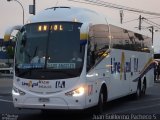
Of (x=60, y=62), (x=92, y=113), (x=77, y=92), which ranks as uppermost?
(x=60, y=62)

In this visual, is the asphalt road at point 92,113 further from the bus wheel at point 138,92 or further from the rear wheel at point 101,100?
the bus wheel at point 138,92

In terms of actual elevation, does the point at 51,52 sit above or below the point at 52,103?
above

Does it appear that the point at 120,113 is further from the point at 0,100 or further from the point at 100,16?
the point at 0,100

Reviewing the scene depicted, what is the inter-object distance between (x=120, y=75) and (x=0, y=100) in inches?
218

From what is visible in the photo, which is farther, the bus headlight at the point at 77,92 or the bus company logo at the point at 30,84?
the bus company logo at the point at 30,84

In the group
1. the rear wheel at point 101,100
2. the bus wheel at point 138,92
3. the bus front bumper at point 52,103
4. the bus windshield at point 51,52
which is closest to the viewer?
the bus front bumper at point 52,103

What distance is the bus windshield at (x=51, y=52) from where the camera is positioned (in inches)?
529

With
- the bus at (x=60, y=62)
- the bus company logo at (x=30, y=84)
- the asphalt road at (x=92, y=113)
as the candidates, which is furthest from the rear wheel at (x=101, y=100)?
the bus company logo at (x=30, y=84)

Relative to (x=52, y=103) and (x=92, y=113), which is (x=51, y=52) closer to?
(x=52, y=103)

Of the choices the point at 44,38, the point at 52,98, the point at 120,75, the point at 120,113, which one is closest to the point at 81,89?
the point at 52,98

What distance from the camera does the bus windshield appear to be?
1343cm

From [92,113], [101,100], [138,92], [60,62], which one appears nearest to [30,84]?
[60,62]

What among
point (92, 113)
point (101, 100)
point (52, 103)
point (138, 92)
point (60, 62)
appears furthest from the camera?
point (138, 92)

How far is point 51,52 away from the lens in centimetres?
1357
